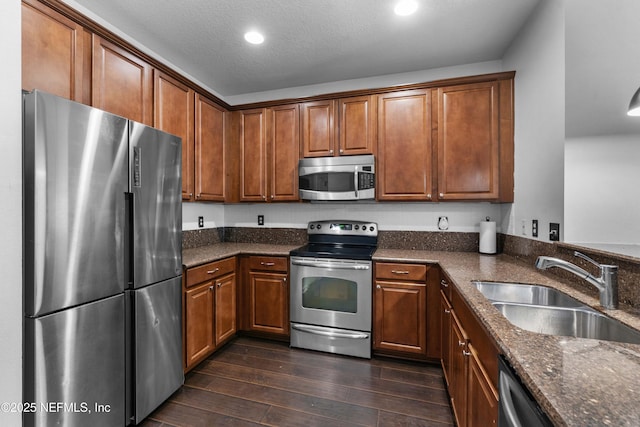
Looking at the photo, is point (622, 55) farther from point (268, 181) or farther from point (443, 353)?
point (268, 181)

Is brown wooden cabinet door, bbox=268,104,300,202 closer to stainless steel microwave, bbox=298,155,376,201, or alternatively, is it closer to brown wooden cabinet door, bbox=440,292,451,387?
stainless steel microwave, bbox=298,155,376,201

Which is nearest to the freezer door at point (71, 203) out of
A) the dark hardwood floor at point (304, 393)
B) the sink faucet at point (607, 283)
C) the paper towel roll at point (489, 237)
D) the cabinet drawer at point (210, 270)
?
the cabinet drawer at point (210, 270)

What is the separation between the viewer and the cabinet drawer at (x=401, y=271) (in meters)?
2.39

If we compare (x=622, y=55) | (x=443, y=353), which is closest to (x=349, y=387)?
(x=443, y=353)

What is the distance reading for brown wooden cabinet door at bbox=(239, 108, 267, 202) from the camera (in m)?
3.09

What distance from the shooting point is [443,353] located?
2.19m

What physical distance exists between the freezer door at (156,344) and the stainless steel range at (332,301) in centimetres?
103

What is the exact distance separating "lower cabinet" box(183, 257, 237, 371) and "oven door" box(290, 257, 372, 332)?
598mm

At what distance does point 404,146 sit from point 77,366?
271 centimetres

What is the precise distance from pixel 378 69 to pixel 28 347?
10.4 ft

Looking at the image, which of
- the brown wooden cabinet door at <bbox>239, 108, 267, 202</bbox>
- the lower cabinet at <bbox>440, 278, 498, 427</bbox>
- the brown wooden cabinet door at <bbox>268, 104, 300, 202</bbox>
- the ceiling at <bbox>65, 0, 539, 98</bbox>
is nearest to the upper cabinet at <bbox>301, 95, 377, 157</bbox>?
the brown wooden cabinet door at <bbox>268, 104, 300, 202</bbox>

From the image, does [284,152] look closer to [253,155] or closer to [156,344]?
[253,155]

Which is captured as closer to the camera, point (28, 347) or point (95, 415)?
point (28, 347)

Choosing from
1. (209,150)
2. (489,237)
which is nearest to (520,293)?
(489,237)
